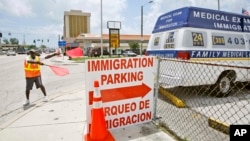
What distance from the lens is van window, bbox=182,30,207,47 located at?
20.8 ft

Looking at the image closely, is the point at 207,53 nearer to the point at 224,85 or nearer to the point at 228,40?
the point at 228,40

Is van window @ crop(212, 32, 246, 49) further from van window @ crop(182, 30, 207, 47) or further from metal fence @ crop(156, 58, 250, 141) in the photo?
metal fence @ crop(156, 58, 250, 141)

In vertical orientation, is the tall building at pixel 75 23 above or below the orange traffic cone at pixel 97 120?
above

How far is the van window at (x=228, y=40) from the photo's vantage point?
6.83 metres

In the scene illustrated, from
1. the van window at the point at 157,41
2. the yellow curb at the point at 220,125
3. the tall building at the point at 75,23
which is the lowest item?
the yellow curb at the point at 220,125

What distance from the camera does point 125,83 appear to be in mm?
4367

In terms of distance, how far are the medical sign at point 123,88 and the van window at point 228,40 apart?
2.98 m

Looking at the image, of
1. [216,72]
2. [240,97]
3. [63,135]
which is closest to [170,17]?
[216,72]

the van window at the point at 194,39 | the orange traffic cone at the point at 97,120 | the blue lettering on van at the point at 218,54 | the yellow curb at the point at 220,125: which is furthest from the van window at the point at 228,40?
the orange traffic cone at the point at 97,120

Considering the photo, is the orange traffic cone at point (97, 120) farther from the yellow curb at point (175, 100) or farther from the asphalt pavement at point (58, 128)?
the yellow curb at point (175, 100)

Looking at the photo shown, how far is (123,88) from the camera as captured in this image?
435 cm

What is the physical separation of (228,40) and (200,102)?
6.90 ft

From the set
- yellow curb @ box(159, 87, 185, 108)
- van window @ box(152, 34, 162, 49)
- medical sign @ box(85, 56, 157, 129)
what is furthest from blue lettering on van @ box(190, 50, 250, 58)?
medical sign @ box(85, 56, 157, 129)

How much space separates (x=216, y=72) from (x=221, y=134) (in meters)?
2.64
